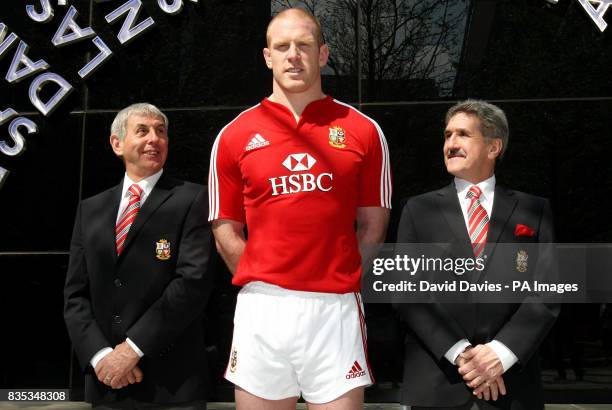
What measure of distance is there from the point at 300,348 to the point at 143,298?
1.40 metres

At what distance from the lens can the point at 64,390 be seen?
22.8 ft

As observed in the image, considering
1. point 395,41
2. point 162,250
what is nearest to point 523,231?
point 162,250

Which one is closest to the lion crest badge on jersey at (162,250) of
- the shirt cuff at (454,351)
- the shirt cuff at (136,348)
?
the shirt cuff at (136,348)

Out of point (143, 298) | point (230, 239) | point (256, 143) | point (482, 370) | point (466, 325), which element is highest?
point (256, 143)

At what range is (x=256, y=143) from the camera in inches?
155

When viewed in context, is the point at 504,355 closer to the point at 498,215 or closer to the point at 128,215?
the point at 498,215

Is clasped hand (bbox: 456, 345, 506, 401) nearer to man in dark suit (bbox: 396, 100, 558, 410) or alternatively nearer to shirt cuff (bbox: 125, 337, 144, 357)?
man in dark suit (bbox: 396, 100, 558, 410)

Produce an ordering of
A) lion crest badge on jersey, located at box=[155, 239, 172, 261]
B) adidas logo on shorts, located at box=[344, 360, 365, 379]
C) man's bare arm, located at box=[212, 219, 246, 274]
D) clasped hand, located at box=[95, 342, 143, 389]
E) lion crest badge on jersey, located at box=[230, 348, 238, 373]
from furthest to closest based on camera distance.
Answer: lion crest badge on jersey, located at box=[155, 239, 172, 261] → clasped hand, located at box=[95, 342, 143, 389] → man's bare arm, located at box=[212, 219, 246, 274] → lion crest badge on jersey, located at box=[230, 348, 238, 373] → adidas logo on shorts, located at box=[344, 360, 365, 379]

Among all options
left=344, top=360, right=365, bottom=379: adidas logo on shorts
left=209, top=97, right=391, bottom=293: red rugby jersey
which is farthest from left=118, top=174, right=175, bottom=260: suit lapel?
left=344, top=360, right=365, bottom=379: adidas logo on shorts

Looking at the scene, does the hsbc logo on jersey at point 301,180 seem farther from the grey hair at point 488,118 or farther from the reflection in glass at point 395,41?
the reflection in glass at point 395,41

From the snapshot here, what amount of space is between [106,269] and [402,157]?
3008 mm

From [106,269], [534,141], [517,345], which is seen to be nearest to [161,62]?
[106,269]

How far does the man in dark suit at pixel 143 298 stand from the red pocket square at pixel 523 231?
1.93 m

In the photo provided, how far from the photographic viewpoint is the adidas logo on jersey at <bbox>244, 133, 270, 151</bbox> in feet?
Answer: 12.9
